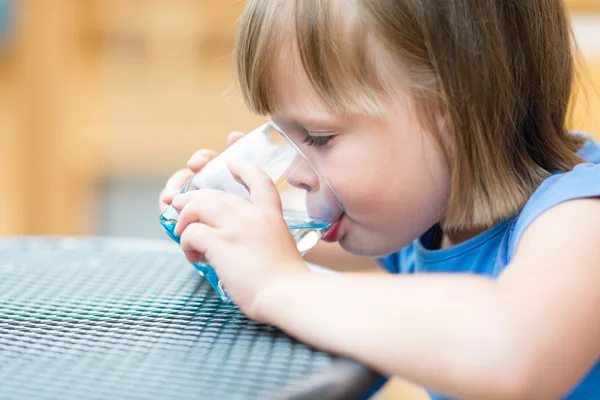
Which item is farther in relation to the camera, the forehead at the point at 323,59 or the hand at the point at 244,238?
the forehead at the point at 323,59

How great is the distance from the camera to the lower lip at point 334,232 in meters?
0.98

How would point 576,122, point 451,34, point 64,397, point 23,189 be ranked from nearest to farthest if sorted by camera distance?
point 64,397
point 451,34
point 576,122
point 23,189

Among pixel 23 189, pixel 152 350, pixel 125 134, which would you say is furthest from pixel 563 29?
pixel 23 189

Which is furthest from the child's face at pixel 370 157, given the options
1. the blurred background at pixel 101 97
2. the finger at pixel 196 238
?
the blurred background at pixel 101 97

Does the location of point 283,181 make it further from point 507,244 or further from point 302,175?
point 507,244

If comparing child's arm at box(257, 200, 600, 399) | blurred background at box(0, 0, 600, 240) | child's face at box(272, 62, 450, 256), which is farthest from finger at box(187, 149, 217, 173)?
blurred background at box(0, 0, 600, 240)

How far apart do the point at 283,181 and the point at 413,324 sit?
33 centimetres

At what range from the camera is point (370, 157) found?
933 mm

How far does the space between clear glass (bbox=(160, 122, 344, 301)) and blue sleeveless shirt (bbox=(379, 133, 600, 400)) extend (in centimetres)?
22

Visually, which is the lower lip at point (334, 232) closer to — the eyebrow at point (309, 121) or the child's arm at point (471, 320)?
the eyebrow at point (309, 121)

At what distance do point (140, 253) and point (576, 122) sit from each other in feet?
3.82

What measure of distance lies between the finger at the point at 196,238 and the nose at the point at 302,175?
157 mm

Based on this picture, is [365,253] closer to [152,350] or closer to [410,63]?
[410,63]

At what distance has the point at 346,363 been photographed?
2.07ft
